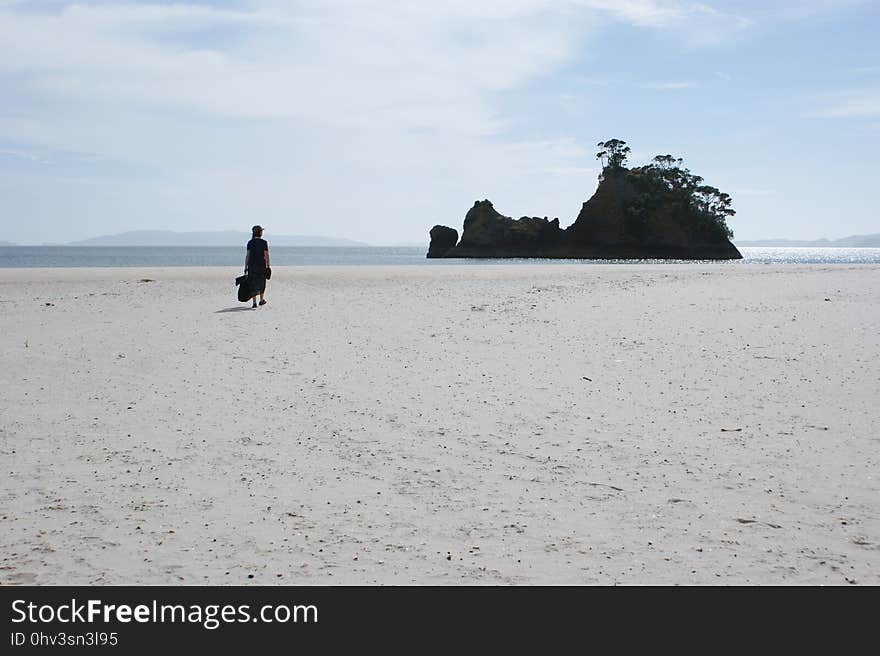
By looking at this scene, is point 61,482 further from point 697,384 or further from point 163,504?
point 697,384

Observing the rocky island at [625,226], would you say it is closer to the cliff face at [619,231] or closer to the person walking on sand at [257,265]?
the cliff face at [619,231]

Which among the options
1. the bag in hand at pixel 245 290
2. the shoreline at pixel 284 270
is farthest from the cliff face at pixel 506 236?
the bag in hand at pixel 245 290

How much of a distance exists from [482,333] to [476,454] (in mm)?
6738

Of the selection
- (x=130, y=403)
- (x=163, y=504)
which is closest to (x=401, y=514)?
(x=163, y=504)

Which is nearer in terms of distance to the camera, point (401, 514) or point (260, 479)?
point (401, 514)

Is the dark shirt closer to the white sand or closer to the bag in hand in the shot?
the bag in hand

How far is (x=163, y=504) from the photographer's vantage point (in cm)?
483

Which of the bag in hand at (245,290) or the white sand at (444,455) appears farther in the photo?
the bag in hand at (245,290)

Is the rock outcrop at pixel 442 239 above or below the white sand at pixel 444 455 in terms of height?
above

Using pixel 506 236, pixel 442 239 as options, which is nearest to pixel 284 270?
pixel 506 236

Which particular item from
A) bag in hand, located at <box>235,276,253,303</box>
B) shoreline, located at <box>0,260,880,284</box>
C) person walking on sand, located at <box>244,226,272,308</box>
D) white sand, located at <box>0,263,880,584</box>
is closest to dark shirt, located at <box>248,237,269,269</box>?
person walking on sand, located at <box>244,226,272,308</box>

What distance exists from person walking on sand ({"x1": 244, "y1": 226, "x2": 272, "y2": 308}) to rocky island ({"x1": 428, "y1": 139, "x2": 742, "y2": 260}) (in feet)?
360

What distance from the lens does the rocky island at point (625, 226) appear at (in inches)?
4921
